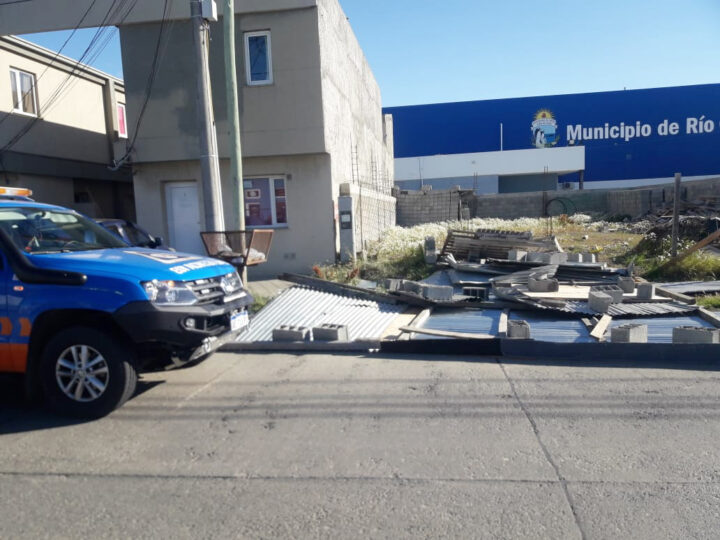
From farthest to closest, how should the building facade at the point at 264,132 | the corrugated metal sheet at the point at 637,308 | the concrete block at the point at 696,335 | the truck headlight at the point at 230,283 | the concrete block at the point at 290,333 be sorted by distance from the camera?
the building facade at the point at 264,132 → the corrugated metal sheet at the point at 637,308 → the concrete block at the point at 290,333 → the concrete block at the point at 696,335 → the truck headlight at the point at 230,283

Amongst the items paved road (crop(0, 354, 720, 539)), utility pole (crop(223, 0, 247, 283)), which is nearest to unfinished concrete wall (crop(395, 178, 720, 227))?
utility pole (crop(223, 0, 247, 283))

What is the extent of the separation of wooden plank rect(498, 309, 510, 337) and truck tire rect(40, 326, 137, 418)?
439cm

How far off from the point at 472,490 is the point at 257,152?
10.9 m

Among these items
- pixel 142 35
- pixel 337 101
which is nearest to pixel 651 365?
pixel 337 101

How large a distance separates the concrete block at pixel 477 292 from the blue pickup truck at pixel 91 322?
5.50m

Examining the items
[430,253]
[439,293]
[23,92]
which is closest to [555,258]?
[430,253]

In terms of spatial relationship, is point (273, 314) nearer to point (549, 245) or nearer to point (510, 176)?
point (549, 245)

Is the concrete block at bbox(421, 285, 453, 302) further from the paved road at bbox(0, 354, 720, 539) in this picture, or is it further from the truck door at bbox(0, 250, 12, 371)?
the truck door at bbox(0, 250, 12, 371)

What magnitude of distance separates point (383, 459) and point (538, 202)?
24.7 metres

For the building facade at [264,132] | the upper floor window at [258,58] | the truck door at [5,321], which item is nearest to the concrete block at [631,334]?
the truck door at [5,321]

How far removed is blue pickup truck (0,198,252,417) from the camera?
4852mm

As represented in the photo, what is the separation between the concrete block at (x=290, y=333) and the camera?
761 cm

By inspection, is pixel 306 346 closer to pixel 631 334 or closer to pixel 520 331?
pixel 520 331

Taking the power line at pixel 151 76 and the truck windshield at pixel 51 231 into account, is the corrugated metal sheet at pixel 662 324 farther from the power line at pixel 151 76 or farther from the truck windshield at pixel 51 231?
the power line at pixel 151 76
